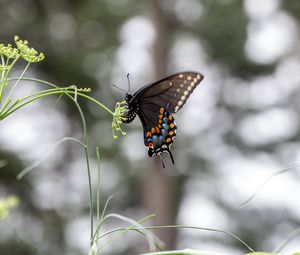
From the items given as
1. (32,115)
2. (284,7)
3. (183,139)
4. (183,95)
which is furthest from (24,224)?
(183,95)

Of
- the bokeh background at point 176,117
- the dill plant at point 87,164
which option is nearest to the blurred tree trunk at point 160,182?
the bokeh background at point 176,117

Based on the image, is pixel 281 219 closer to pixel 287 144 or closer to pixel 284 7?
pixel 287 144

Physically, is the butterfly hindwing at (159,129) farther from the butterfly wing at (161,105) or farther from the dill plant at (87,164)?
the dill plant at (87,164)

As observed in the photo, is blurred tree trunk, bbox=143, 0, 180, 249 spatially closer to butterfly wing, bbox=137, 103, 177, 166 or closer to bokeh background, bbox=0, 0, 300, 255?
bokeh background, bbox=0, 0, 300, 255

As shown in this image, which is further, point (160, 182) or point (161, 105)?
point (160, 182)

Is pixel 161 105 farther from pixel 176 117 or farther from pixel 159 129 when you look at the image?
pixel 176 117

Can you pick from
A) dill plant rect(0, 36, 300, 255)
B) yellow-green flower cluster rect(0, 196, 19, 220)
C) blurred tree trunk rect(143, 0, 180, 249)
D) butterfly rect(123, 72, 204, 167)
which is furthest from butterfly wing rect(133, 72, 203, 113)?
blurred tree trunk rect(143, 0, 180, 249)

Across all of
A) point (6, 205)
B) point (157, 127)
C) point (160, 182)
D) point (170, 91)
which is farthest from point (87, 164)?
point (160, 182)
